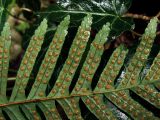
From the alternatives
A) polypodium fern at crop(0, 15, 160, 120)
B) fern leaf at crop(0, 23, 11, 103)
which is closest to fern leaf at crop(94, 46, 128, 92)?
polypodium fern at crop(0, 15, 160, 120)

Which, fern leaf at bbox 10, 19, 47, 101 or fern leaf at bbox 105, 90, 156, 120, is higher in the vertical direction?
fern leaf at bbox 10, 19, 47, 101

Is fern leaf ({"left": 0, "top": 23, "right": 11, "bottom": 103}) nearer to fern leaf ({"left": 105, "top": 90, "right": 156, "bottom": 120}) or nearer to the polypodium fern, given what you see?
the polypodium fern

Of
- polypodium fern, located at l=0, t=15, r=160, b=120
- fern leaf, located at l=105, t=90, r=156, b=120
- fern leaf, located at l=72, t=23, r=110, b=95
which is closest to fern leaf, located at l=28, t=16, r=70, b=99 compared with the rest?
polypodium fern, located at l=0, t=15, r=160, b=120

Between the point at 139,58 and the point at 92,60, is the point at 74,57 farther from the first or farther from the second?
the point at 139,58

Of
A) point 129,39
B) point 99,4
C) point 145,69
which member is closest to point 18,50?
point 129,39

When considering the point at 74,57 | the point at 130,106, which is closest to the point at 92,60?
the point at 74,57

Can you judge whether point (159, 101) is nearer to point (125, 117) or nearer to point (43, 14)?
point (125, 117)
